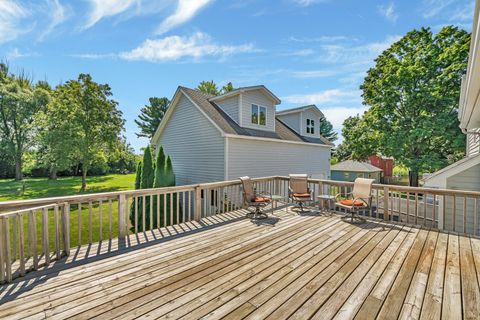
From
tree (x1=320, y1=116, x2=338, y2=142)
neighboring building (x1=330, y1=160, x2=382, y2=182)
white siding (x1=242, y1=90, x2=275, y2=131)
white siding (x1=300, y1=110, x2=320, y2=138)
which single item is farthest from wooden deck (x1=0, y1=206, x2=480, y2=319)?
tree (x1=320, y1=116, x2=338, y2=142)

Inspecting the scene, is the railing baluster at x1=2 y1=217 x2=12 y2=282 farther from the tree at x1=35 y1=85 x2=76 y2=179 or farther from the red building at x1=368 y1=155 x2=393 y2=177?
the red building at x1=368 y1=155 x2=393 y2=177

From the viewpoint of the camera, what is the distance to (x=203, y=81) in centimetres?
2672

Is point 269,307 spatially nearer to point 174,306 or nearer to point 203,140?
point 174,306

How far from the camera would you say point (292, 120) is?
1474 cm

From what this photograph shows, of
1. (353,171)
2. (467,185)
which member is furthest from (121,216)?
(353,171)

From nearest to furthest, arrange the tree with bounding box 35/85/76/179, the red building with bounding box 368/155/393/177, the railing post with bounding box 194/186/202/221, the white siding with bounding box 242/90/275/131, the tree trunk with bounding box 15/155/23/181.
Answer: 1. the railing post with bounding box 194/186/202/221
2. the white siding with bounding box 242/90/275/131
3. the tree with bounding box 35/85/76/179
4. the tree trunk with bounding box 15/155/23/181
5. the red building with bounding box 368/155/393/177

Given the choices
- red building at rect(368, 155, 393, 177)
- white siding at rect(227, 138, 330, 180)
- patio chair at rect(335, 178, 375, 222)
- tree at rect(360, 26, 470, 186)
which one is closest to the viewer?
patio chair at rect(335, 178, 375, 222)

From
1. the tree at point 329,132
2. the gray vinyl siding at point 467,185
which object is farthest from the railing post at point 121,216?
the tree at point 329,132

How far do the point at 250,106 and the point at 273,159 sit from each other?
9.97 ft

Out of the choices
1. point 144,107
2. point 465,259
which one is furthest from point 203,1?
point 144,107

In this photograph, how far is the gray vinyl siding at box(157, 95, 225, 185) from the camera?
1020 cm

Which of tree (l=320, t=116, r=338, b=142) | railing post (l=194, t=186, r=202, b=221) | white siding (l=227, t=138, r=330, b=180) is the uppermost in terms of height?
tree (l=320, t=116, r=338, b=142)

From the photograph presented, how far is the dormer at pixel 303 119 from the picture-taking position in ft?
47.1

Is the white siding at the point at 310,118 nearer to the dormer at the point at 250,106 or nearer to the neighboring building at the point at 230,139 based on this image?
the neighboring building at the point at 230,139
